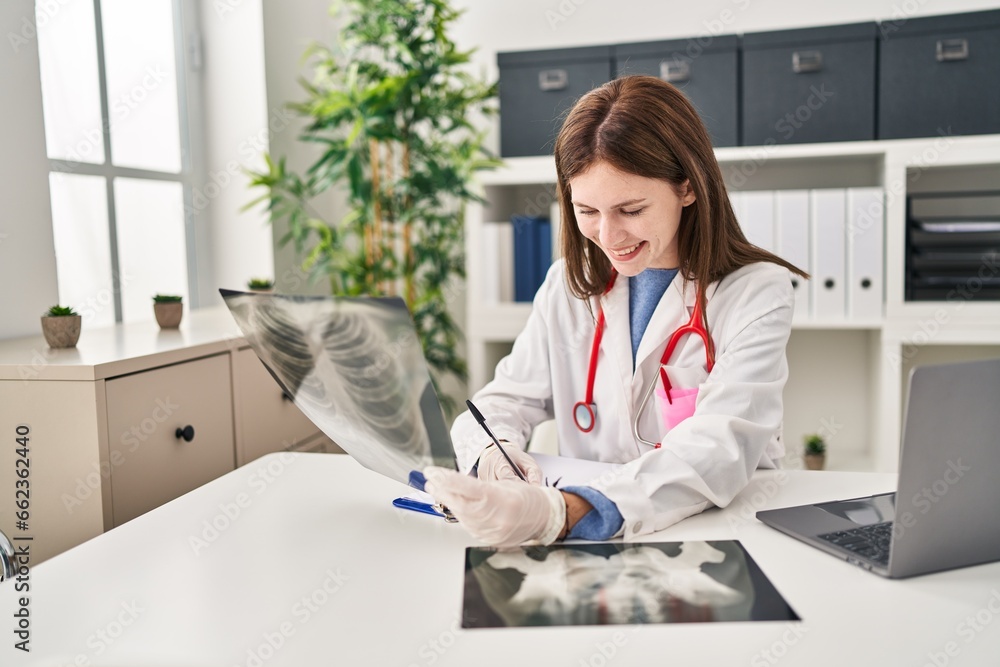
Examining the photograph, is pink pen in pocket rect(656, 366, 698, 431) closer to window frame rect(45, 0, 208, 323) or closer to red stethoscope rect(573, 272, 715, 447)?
→ red stethoscope rect(573, 272, 715, 447)

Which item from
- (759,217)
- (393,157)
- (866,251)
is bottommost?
(866,251)

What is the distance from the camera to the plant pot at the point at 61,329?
1.57m

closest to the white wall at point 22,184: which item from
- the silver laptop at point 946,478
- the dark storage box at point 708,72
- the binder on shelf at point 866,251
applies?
the dark storage box at point 708,72

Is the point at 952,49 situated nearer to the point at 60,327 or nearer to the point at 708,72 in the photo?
the point at 708,72

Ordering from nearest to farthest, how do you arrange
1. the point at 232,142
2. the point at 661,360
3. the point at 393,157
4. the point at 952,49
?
the point at 661,360, the point at 952,49, the point at 232,142, the point at 393,157

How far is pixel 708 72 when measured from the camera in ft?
7.92

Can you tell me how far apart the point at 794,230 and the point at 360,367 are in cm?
185

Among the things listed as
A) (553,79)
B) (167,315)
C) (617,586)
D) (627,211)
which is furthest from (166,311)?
(617,586)

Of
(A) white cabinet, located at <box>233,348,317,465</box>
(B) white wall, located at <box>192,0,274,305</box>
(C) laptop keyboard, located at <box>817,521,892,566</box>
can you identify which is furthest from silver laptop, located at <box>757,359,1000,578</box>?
(B) white wall, located at <box>192,0,274,305</box>

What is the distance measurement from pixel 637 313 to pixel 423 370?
725mm

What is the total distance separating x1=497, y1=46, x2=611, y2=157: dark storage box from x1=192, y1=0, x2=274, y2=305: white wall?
31.5 inches

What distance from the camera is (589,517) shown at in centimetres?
99

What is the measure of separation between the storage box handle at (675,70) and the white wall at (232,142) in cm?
128

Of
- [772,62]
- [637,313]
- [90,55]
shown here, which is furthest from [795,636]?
[90,55]
